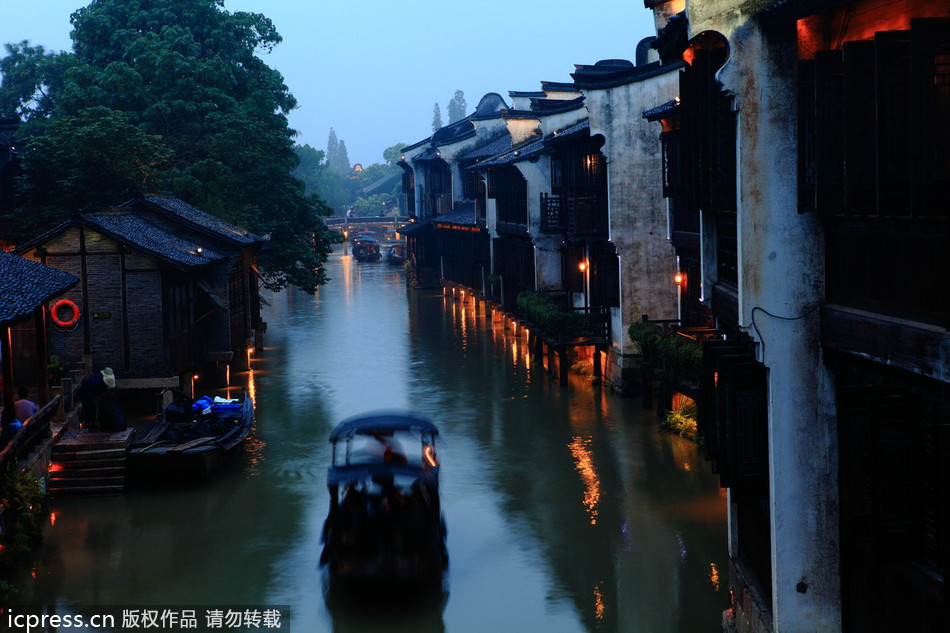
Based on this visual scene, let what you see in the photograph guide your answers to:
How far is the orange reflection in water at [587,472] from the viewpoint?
23.1 meters

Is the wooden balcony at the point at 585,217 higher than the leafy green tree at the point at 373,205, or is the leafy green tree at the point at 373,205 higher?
the leafy green tree at the point at 373,205

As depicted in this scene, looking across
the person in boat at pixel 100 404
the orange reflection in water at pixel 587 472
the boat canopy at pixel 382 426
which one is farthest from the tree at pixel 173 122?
the boat canopy at pixel 382 426

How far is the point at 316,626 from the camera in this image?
55.5 feet

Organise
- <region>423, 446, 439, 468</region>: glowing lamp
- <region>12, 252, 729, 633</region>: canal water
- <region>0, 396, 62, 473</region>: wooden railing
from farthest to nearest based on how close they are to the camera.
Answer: <region>423, 446, 439, 468</region>: glowing lamp → <region>0, 396, 62, 473</region>: wooden railing → <region>12, 252, 729, 633</region>: canal water

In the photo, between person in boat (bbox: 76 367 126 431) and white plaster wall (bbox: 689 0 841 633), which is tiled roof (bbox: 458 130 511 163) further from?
white plaster wall (bbox: 689 0 841 633)

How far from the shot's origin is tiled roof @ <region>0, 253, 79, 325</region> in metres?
19.0

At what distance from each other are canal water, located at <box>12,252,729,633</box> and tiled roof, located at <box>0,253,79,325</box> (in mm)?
4913

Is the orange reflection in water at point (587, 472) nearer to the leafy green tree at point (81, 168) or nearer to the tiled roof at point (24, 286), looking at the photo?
the tiled roof at point (24, 286)

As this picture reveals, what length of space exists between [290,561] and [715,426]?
977 centimetres

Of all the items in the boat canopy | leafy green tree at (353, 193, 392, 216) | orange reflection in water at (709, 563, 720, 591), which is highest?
leafy green tree at (353, 193, 392, 216)

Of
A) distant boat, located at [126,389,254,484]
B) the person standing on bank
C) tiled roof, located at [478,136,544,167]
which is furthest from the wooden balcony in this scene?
the person standing on bank

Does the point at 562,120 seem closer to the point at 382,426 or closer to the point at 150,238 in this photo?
the point at 150,238

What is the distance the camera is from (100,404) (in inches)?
1030

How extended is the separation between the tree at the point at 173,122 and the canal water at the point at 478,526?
12.5 meters
